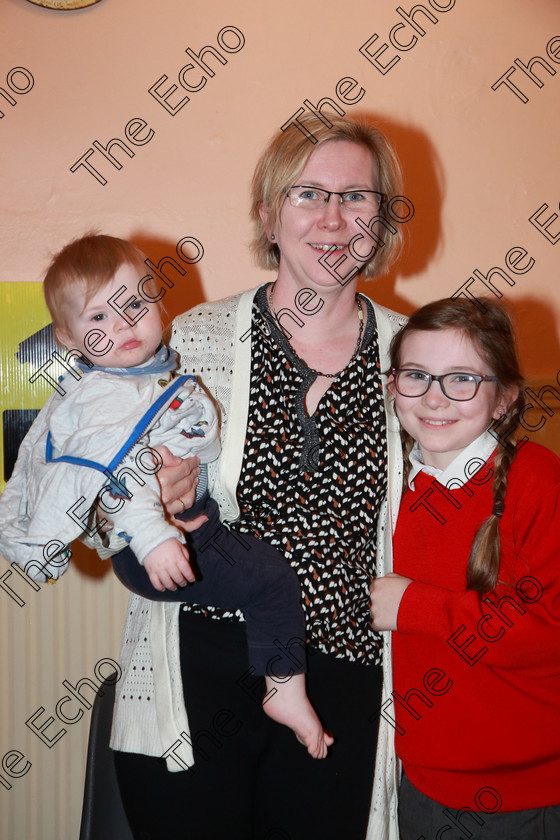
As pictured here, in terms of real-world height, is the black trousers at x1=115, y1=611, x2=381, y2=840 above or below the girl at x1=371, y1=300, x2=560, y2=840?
below

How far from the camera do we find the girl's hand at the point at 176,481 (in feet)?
3.96

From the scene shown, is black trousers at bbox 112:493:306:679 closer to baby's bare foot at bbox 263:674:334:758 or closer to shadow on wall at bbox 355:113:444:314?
baby's bare foot at bbox 263:674:334:758

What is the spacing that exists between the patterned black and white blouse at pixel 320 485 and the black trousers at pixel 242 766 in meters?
0.06

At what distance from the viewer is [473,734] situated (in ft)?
4.15

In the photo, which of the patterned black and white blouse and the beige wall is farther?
the beige wall

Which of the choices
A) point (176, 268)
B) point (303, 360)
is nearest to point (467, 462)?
point (303, 360)

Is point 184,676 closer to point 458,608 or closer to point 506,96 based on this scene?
point 458,608

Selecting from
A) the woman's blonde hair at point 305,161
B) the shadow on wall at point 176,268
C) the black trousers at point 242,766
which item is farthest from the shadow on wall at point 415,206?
the black trousers at point 242,766

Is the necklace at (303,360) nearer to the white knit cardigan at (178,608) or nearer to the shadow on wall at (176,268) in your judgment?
the white knit cardigan at (178,608)

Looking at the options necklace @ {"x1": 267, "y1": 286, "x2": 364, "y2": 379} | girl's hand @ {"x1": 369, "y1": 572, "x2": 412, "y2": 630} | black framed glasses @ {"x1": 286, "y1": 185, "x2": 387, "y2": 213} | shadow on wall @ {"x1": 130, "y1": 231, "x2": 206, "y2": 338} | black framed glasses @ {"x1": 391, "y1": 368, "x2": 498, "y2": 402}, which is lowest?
girl's hand @ {"x1": 369, "y1": 572, "x2": 412, "y2": 630}

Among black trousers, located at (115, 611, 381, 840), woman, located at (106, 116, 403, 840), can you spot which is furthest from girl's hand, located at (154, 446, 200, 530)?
black trousers, located at (115, 611, 381, 840)

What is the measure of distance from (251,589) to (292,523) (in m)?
0.13

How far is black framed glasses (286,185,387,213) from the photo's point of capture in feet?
4.57

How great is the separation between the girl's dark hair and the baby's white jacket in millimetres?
452
